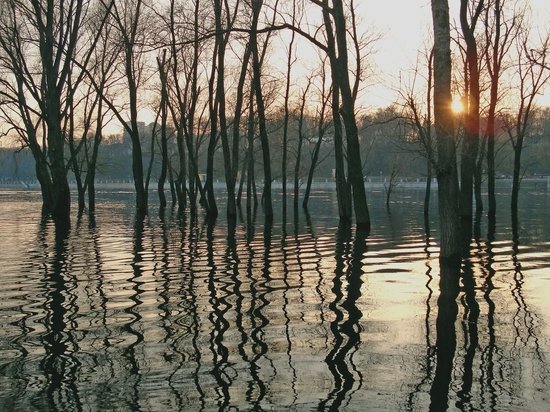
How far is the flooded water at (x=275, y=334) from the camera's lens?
5023mm

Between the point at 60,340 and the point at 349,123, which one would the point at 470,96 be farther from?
the point at 60,340

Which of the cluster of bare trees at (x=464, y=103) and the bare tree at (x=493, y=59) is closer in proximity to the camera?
the cluster of bare trees at (x=464, y=103)

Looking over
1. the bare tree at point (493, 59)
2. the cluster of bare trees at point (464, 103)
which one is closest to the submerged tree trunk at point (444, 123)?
the cluster of bare trees at point (464, 103)

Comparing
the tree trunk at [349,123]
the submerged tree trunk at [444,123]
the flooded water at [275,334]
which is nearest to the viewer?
the flooded water at [275,334]

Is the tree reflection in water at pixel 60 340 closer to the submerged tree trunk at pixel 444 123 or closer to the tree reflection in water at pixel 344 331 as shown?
the tree reflection in water at pixel 344 331

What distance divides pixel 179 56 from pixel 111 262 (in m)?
27.8

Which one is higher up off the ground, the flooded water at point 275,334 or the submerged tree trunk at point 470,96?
the submerged tree trunk at point 470,96

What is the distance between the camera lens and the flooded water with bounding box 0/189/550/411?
16.5 ft

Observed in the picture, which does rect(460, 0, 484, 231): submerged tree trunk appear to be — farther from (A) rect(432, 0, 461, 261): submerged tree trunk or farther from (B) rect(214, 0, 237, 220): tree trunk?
(B) rect(214, 0, 237, 220): tree trunk

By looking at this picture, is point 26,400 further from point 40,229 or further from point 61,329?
point 40,229

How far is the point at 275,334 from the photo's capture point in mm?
6996

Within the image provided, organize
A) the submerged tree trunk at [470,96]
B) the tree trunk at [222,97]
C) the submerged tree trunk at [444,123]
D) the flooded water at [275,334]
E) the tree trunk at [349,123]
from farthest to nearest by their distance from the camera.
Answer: the tree trunk at [222,97]
the tree trunk at [349,123]
the submerged tree trunk at [470,96]
the submerged tree trunk at [444,123]
the flooded water at [275,334]

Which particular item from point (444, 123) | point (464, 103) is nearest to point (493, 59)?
point (464, 103)

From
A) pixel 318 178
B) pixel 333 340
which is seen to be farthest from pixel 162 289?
pixel 318 178
